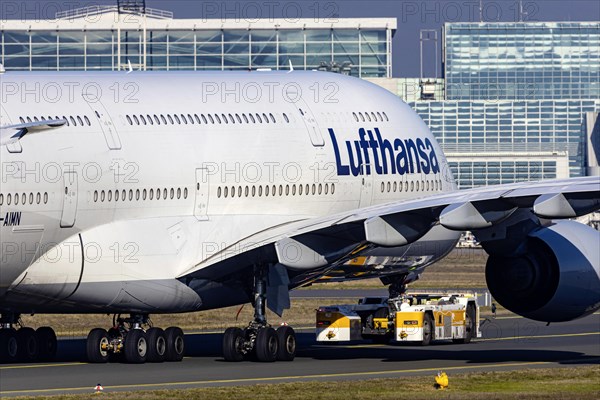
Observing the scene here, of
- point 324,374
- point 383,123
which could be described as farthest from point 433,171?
point 324,374

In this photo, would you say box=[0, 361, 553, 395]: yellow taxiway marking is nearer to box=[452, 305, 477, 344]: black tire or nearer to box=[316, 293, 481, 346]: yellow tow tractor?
box=[316, 293, 481, 346]: yellow tow tractor

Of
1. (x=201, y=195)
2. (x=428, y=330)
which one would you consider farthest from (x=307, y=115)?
(x=428, y=330)

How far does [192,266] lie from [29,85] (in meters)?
5.84

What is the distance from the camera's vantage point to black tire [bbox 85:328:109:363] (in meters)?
36.1

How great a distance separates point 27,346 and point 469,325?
13.5 metres

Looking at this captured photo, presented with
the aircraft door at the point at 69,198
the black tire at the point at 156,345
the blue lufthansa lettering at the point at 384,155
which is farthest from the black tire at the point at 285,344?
the aircraft door at the point at 69,198

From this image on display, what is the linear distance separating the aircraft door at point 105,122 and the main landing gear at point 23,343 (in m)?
6.52

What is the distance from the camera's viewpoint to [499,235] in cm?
3538

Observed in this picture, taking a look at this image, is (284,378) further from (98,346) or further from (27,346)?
(27,346)

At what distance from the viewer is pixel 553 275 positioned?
1481 inches

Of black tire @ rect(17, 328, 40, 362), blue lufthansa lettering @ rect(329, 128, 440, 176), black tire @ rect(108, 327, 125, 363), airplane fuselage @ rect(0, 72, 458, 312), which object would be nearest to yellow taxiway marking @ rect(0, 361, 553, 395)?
airplane fuselage @ rect(0, 72, 458, 312)

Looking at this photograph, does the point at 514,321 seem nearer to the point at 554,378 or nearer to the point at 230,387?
the point at 554,378

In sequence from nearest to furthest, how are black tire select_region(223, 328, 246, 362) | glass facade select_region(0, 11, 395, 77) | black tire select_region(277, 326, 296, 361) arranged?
black tire select_region(223, 328, 246, 362) → black tire select_region(277, 326, 296, 361) → glass facade select_region(0, 11, 395, 77)

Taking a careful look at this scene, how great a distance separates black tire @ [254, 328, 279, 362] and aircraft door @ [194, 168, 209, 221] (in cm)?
305
